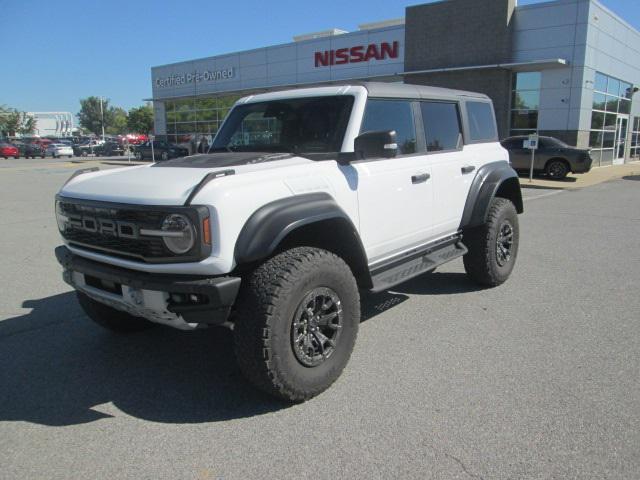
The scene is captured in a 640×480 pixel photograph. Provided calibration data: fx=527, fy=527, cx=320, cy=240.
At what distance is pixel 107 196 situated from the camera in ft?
10.6

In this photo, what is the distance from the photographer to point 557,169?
59.0 feet

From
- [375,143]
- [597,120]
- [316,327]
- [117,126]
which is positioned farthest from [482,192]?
[117,126]

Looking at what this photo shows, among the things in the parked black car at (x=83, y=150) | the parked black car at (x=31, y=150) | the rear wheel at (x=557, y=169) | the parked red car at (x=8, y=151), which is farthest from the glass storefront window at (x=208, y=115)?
the rear wheel at (x=557, y=169)

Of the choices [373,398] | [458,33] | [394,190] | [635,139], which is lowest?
[373,398]

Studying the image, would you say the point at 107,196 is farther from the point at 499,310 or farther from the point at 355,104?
the point at 499,310

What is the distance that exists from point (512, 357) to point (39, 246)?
6.94m

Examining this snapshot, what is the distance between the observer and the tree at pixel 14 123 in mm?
83062

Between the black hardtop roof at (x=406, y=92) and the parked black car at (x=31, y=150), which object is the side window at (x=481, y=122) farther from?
the parked black car at (x=31, y=150)

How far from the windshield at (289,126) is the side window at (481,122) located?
1915 mm

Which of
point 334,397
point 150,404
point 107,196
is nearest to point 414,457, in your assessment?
point 334,397

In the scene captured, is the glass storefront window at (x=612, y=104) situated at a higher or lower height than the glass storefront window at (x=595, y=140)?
higher

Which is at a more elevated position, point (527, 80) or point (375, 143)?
point (527, 80)

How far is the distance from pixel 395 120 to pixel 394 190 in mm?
650

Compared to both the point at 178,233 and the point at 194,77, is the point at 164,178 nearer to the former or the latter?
the point at 178,233
